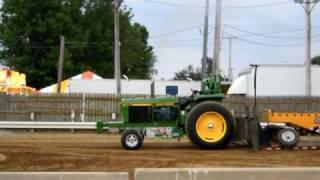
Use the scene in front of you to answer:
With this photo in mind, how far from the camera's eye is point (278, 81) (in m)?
44.8

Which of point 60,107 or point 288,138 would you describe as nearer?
point 288,138

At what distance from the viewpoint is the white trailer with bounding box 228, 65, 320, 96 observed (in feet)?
146

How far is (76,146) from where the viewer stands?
68.2 ft

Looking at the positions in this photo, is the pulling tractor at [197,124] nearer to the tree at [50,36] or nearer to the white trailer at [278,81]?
the white trailer at [278,81]

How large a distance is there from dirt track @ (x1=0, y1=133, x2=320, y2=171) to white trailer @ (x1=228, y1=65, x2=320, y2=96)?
24761 millimetres

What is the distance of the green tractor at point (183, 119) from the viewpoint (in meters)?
19.0

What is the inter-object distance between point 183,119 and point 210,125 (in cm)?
88

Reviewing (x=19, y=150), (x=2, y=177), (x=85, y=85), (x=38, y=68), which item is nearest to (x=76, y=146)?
(x=19, y=150)

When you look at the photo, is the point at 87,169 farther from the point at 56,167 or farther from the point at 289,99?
the point at 289,99

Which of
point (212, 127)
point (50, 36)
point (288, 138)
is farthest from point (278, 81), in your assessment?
point (50, 36)

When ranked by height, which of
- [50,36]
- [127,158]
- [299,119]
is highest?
[50,36]

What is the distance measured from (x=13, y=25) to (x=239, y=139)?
186ft

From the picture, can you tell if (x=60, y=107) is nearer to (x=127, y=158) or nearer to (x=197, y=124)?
(x=197, y=124)

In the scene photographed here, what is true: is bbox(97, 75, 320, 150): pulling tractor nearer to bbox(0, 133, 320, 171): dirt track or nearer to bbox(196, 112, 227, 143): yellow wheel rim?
bbox(196, 112, 227, 143): yellow wheel rim
